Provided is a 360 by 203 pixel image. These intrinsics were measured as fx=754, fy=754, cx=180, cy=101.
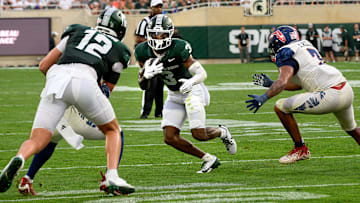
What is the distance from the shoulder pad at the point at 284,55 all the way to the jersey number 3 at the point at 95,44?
2030 mm

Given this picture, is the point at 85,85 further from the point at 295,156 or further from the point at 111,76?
the point at 295,156

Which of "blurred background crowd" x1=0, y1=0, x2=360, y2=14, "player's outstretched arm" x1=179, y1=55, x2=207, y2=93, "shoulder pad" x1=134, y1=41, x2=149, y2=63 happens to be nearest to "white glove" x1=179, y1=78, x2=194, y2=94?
"player's outstretched arm" x1=179, y1=55, x2=207, y2=93

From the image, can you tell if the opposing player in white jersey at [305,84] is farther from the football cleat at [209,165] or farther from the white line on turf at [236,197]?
the white line on turf at [236,197]

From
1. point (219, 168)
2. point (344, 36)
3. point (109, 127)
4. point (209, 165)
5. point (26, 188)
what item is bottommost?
point (344, 36)

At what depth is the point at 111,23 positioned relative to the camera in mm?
6270

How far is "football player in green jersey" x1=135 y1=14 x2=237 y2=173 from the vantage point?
23.6ft

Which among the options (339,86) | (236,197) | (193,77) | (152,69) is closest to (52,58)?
(152,69)

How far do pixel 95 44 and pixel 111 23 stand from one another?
35 centimetres

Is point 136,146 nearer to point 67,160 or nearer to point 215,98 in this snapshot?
point 67,160

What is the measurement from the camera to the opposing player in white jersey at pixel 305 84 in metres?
7.23

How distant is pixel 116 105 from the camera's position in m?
15.4

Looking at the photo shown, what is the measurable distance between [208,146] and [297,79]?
84.3 inches

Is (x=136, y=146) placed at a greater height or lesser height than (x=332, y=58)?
greater

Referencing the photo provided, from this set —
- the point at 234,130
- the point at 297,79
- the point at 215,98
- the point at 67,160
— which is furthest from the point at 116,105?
the point at 297,79
